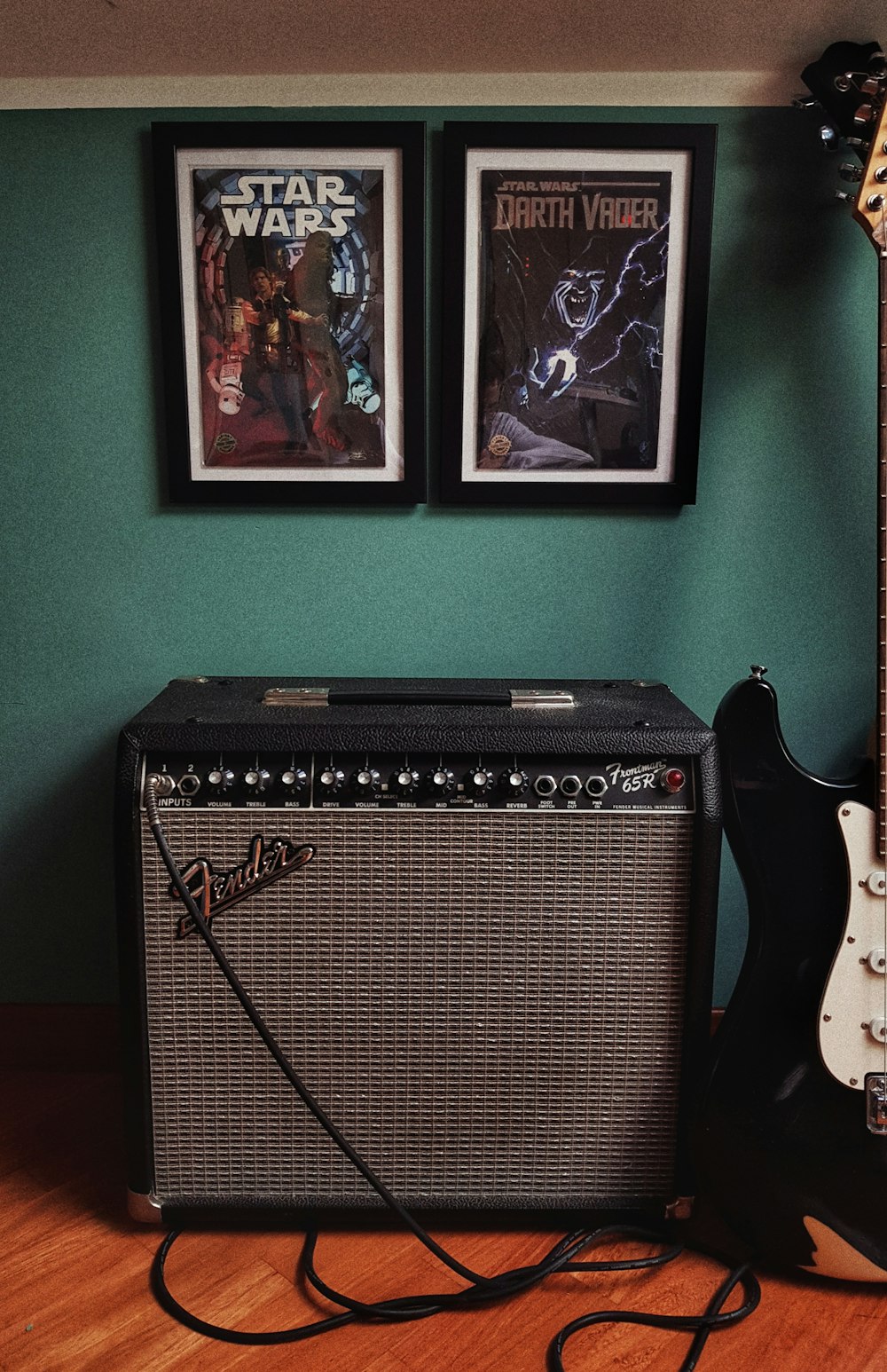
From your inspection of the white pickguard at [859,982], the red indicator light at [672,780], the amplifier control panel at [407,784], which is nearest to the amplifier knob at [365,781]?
the amplifier control panel at [407,784]

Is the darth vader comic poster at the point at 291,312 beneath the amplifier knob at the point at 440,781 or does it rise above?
Answer: above

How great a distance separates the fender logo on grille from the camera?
125 centimetres

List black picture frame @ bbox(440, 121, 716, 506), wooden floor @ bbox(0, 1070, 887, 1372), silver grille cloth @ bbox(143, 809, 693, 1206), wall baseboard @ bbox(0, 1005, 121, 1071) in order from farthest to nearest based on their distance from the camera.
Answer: wall baseboard @ bbox(0, 1005, 121, 1071) < black picture frame @ bbox(440, 121, 716, 506) < silver grille cloth @ bbox(143, 809, 693, 1206) < wooden floor @ bbox(0, 1070, 887, 1372)

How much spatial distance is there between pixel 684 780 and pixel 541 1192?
606mm

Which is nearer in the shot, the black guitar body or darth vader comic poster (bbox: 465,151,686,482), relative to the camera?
the black guitar body

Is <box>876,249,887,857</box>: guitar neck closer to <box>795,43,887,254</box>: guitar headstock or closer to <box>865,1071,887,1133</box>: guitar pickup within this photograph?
<box>795,43,887,254</box>: guitar headstock

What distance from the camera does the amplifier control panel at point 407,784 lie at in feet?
4.08

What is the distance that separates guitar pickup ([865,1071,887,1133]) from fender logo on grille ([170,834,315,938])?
2.53ft

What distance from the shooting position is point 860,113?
4.18 feet

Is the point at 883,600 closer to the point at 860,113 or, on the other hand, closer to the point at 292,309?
the point at 860,113

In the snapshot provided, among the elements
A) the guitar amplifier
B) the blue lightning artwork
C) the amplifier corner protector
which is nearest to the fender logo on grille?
the guitar amplifier

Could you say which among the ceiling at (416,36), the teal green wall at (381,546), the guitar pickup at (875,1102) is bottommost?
the guitar pickup at (875,1102)

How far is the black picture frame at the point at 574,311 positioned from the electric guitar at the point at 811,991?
279 millimetres

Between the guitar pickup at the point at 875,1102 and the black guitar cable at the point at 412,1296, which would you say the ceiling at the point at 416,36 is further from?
the guitar pickup at the point at 875,1102
